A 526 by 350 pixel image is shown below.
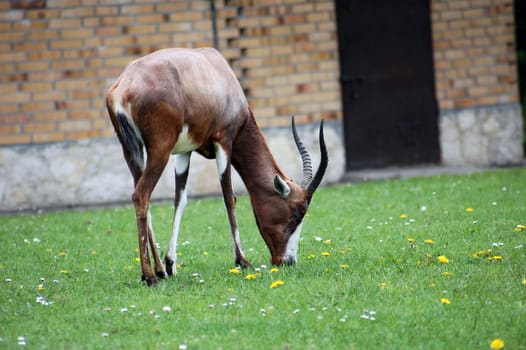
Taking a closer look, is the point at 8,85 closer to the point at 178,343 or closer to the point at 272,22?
the point at 272,22

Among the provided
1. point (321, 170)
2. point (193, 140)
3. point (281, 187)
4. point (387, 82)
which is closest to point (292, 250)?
point (281, 187)

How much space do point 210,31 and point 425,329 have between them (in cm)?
745

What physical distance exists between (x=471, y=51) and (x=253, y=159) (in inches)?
248

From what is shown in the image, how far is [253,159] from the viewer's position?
730 cm

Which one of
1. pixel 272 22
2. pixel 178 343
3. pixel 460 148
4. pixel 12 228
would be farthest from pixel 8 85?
pixel 178 343

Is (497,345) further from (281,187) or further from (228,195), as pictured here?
(228,195)

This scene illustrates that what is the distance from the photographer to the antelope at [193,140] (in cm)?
631

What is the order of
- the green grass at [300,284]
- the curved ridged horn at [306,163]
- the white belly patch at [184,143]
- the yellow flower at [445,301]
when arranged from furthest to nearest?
the curved ridged horn at [306,163], the white belly patch at [184,143], the yellow flower at [445,301], the green grass at [300,284]

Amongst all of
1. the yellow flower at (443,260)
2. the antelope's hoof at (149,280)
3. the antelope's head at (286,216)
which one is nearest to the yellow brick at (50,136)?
the antelope's head at (286,216)

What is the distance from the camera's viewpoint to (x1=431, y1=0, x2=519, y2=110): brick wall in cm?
1256

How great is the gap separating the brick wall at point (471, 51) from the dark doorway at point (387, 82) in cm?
20

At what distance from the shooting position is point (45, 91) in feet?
37.7

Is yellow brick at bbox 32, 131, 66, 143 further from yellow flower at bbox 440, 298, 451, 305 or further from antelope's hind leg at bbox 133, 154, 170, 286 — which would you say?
yellow flower at bbox 440, 298, 451, 305

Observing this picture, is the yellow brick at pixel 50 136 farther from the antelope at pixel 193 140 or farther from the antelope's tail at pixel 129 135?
the antelope's tail at pixel 129 135
